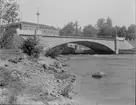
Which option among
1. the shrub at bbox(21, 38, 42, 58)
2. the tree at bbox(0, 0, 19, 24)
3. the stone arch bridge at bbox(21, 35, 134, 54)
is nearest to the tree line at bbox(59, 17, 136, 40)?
the stone arch bridge at bbox(21, 35, 134, 54)

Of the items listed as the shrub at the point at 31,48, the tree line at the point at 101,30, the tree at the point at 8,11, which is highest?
the tree line at the point at 101,30

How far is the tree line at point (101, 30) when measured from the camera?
6656 cm

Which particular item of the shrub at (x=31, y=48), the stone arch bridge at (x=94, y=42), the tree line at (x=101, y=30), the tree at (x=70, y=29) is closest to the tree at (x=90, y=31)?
the tree line at (x=101, y=30)

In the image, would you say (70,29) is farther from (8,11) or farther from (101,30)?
(8,11)

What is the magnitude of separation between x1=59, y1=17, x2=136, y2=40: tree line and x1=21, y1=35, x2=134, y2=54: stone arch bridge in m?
10.2

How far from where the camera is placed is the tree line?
218 ft

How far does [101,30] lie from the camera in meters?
71.3

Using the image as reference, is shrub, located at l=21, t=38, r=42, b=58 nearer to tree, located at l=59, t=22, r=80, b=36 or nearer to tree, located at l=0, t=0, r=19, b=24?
tree, located at l=0, t=0, r=19, b=24

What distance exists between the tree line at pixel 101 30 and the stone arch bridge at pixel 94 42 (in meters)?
10.2

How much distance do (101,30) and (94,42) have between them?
31038 mm

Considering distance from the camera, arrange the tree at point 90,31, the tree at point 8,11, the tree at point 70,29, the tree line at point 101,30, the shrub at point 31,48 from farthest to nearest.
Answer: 1. the tree at point 70,29
2. the tree at point 90,31
3. the tree line at point 101,30
4. the shrub at point 31,48
5. the tree at point 8,11

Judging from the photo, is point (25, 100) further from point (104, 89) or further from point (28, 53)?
point (28, 53)

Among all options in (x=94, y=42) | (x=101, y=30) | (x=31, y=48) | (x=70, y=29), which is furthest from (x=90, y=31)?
(x=31, y=48)

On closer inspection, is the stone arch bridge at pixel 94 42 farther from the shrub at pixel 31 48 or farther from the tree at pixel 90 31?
the tree at pixel 90 31
